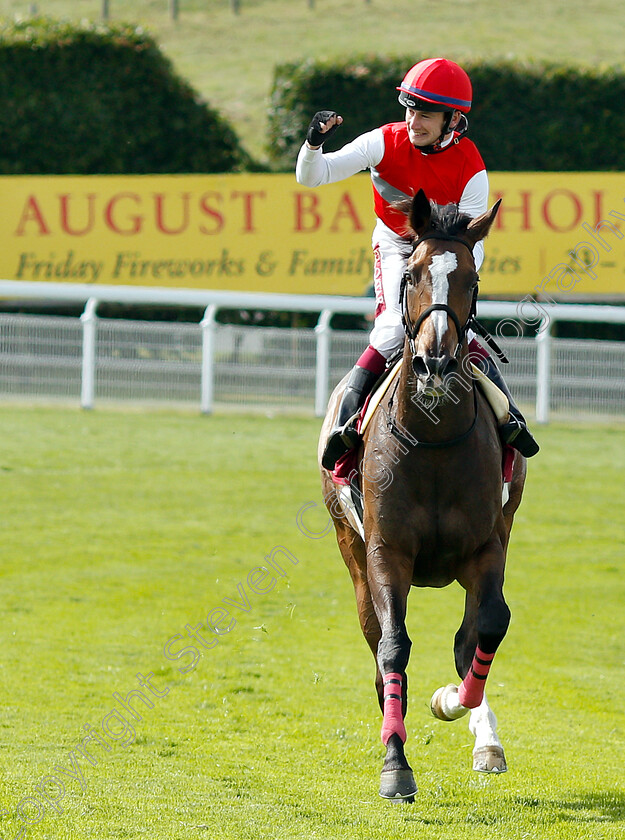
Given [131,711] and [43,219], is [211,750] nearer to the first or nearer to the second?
[131,711]

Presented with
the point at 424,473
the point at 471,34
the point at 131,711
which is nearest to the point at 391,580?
the point at 424,473

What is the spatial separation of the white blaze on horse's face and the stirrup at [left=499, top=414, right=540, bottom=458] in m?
0.93

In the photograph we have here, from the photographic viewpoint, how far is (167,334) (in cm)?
1584

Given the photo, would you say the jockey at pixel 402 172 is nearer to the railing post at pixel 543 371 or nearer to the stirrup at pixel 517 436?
the stirrup at pixel 517 436

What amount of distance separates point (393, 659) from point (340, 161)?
1990 mm

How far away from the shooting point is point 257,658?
750 centimetres

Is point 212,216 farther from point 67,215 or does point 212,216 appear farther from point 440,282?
point 440,282

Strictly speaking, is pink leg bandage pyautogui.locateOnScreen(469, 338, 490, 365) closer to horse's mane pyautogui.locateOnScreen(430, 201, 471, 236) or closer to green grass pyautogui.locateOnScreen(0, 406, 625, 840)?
horse's mane pyautogui.locateOnScreen(430, 201, 471, 236)

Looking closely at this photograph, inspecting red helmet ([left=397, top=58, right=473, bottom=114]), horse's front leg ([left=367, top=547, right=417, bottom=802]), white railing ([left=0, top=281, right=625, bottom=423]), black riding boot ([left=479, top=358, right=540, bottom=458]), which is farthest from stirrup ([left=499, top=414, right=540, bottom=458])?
white railing ([left=0, top=281, right=625, bottom=423])

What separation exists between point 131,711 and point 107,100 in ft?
50.7

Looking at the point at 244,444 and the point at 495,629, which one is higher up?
the point at 495,629

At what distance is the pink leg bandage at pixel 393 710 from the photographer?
4270 millimetres

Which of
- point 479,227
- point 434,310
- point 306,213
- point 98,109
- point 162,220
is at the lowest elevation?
point 162,220

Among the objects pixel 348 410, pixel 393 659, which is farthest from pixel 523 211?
pixel 393 659
